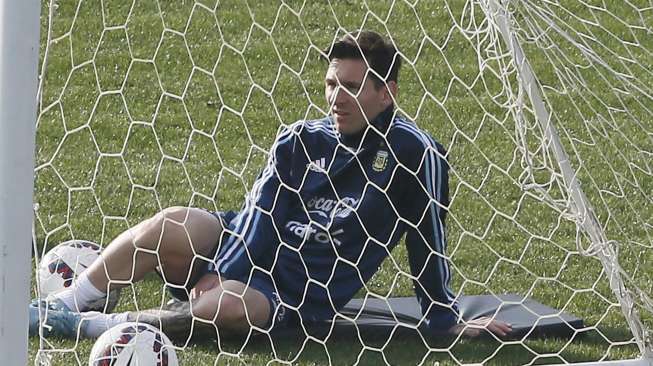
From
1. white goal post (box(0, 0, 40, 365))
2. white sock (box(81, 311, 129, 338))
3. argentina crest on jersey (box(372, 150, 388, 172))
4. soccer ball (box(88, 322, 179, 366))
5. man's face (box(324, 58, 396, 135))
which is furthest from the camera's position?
argentina crest on jersey (box(372, 150, 388, 172))

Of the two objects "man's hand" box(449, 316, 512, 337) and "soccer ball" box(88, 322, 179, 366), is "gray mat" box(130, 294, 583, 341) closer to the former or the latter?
"man's hand" box(449, 316, 512, 337)

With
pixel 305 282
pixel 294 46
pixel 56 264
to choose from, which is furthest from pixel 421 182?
pixel 294 46

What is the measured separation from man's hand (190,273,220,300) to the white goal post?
127cm

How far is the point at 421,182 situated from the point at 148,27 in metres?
2.67

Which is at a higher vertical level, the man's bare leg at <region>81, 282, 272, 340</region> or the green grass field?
the man's bare leg at <region>81, 282, 272, 340</region>

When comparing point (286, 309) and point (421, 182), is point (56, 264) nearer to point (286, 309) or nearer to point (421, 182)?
point (286, 309)

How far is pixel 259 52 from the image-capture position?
6.73 metres

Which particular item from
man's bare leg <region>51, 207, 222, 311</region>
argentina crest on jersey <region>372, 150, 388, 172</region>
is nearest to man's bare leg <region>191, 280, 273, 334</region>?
man's bare leg <region>51, 207, 222, 311</region>

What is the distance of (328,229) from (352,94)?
41 cm

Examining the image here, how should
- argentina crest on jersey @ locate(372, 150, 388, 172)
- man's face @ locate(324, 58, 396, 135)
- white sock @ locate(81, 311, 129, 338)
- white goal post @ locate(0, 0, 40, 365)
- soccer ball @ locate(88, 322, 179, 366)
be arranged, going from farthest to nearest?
argentina crest on jersey @ locate(372, 150, 388, 172) → man's face @ locate(324, 58, 396, 135) → white sock @ locate(81, 311, 129, 338) → soccer ball @ locate(88, 322, 179, 366) → white goal post @ locate(0, 0, 40, 365)

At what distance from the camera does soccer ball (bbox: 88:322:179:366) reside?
3646 mm

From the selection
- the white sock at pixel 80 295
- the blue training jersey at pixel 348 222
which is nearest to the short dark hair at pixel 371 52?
the blue training jersey at pixel 348 222

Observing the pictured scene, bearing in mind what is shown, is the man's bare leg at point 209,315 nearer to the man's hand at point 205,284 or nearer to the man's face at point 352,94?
the man's hand at point 205,284

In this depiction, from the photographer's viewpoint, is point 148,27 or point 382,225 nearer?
point 382,225
